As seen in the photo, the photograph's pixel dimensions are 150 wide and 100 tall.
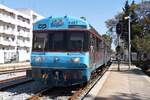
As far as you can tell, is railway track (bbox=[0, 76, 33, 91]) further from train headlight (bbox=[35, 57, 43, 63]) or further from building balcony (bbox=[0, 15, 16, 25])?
building balcony (bbox=[0, 15, 16, 25])

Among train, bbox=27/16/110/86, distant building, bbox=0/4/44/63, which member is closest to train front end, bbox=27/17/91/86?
train, bbox=27/16/110/86

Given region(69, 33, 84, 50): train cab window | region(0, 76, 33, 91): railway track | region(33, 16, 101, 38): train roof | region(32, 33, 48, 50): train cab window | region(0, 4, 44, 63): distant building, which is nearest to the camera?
region(69, 33, 84, 50): train cab window

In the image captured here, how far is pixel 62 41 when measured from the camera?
48.3 ft

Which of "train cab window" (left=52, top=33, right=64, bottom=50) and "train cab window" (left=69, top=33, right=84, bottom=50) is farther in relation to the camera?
"train cab window" (left=52, top=33, right=64, bottom=50)

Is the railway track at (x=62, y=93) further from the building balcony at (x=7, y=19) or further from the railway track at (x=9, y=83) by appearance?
the building balcony at (x=7, y=19)

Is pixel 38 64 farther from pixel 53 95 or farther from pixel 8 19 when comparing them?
pixel 8 19

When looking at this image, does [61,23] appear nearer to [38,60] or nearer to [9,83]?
[38,60]

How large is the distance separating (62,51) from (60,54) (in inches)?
6.1

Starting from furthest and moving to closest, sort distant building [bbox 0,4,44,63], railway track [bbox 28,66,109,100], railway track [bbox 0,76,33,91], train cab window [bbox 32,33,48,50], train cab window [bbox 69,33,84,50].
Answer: distant building [bbox 0,4,44,63] < railway track [bbox 0,76,33,91] < train cab window [bbox 32,33,48,50] < train cab window [bbox 69,33,84,50] < railway track [bbox 28,66,109,100]

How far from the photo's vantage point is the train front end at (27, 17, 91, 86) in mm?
14375

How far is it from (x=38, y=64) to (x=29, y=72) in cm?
91

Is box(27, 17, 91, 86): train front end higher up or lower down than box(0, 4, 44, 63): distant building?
lower down

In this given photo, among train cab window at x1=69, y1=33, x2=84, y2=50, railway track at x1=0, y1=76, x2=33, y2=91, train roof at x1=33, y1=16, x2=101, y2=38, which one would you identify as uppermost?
train roof at x1=33, y1=16, x2=101, y2=38

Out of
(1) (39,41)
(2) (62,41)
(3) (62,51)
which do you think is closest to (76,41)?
(2) (62,41)
